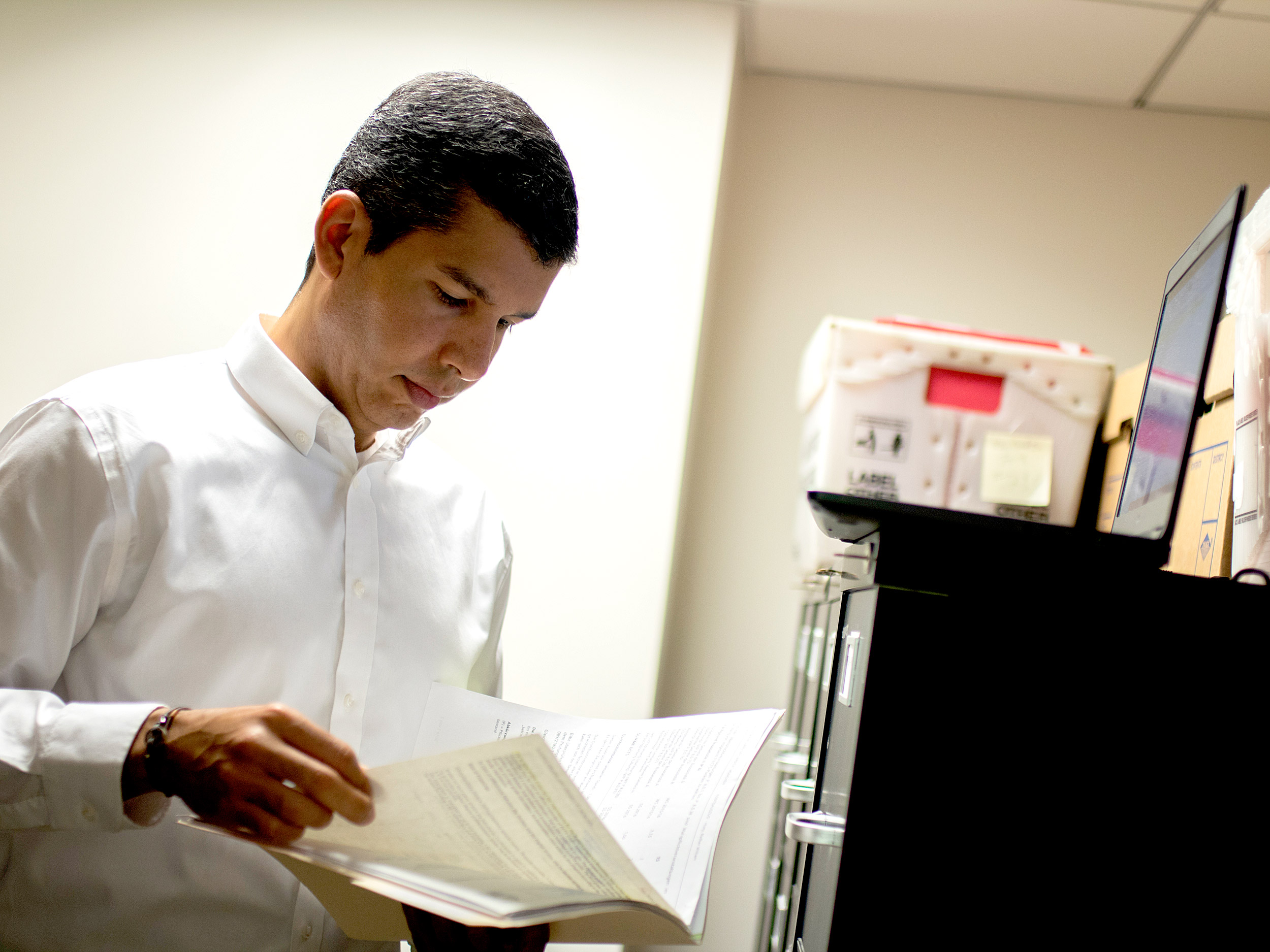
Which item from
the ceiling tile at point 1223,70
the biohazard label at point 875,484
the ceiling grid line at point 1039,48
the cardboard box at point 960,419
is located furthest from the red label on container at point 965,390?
the ceiling tile at point 1223,70

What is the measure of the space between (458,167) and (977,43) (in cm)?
151

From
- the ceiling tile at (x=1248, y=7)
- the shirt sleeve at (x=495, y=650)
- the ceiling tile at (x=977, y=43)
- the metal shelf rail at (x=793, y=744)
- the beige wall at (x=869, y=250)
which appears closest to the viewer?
the shirt sleeve at (x=495, y=650)

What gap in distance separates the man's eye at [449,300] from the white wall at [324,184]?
36.8 inches

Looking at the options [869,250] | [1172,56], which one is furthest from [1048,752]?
[1172,56]

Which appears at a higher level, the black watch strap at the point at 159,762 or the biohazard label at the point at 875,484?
the biohazard label at the point at 875,484

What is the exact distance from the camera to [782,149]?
7.10 feet

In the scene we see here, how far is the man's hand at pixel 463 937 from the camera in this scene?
2.32 feet

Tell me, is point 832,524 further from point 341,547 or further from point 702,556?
point 702,556

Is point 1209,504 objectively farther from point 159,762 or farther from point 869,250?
point 869,250

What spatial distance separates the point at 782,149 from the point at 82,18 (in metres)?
1.50

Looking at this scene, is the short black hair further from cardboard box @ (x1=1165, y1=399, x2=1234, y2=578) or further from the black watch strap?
cardboard box @ (x1=1165, y1=399, x2=1234, y2=578)

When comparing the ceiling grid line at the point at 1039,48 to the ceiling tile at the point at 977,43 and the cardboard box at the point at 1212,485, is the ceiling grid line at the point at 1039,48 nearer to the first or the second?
the ceiling tile at the point at 977,43

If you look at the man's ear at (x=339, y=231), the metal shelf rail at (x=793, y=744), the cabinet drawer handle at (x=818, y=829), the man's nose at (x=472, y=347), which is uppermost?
the man's ear at (x=339, y=231)

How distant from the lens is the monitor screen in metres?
0.62
